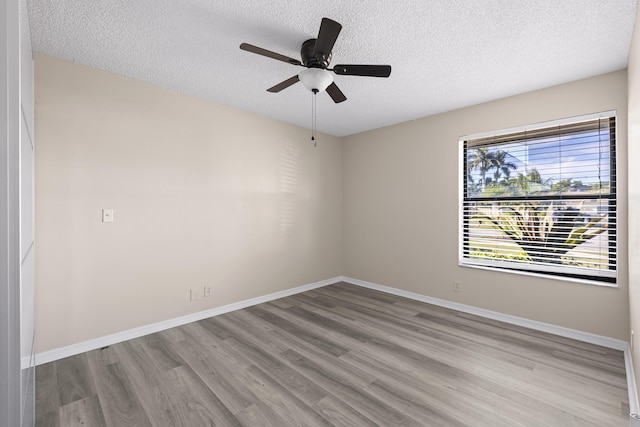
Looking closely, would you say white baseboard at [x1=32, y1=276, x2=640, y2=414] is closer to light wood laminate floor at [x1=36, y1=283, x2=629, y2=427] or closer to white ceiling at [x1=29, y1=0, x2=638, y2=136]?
light wood laminate floor at [x1=36, y1=283, x2=629, y2=427]

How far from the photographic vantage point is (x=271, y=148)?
13.5 feet

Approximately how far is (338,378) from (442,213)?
253 centimetres

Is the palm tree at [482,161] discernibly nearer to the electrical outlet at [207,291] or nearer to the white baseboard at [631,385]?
the white baseboard at [631,385]

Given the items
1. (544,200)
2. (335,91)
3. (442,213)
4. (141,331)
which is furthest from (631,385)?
(141,331)

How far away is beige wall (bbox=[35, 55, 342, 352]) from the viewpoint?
8.20ft

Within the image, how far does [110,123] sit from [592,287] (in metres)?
4.88

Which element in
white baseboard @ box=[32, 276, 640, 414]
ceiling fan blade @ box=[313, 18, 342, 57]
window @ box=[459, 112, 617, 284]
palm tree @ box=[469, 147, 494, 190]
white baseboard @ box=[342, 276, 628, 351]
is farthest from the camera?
palm tree @ box=[469, 147, 494, 190]

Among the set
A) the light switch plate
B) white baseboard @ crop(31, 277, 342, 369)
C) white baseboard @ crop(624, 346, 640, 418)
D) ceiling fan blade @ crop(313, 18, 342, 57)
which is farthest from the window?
the light switch plate

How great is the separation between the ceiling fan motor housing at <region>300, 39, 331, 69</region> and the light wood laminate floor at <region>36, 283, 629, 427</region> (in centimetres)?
238

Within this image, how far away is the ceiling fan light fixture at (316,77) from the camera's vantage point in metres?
2.15

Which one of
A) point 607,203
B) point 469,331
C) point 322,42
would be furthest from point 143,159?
point 607,203

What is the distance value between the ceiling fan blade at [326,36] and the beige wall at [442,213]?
7.89ft

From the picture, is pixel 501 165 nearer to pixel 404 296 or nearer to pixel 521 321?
pixel 521 321

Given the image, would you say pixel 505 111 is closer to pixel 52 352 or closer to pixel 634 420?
pixel 634 420
